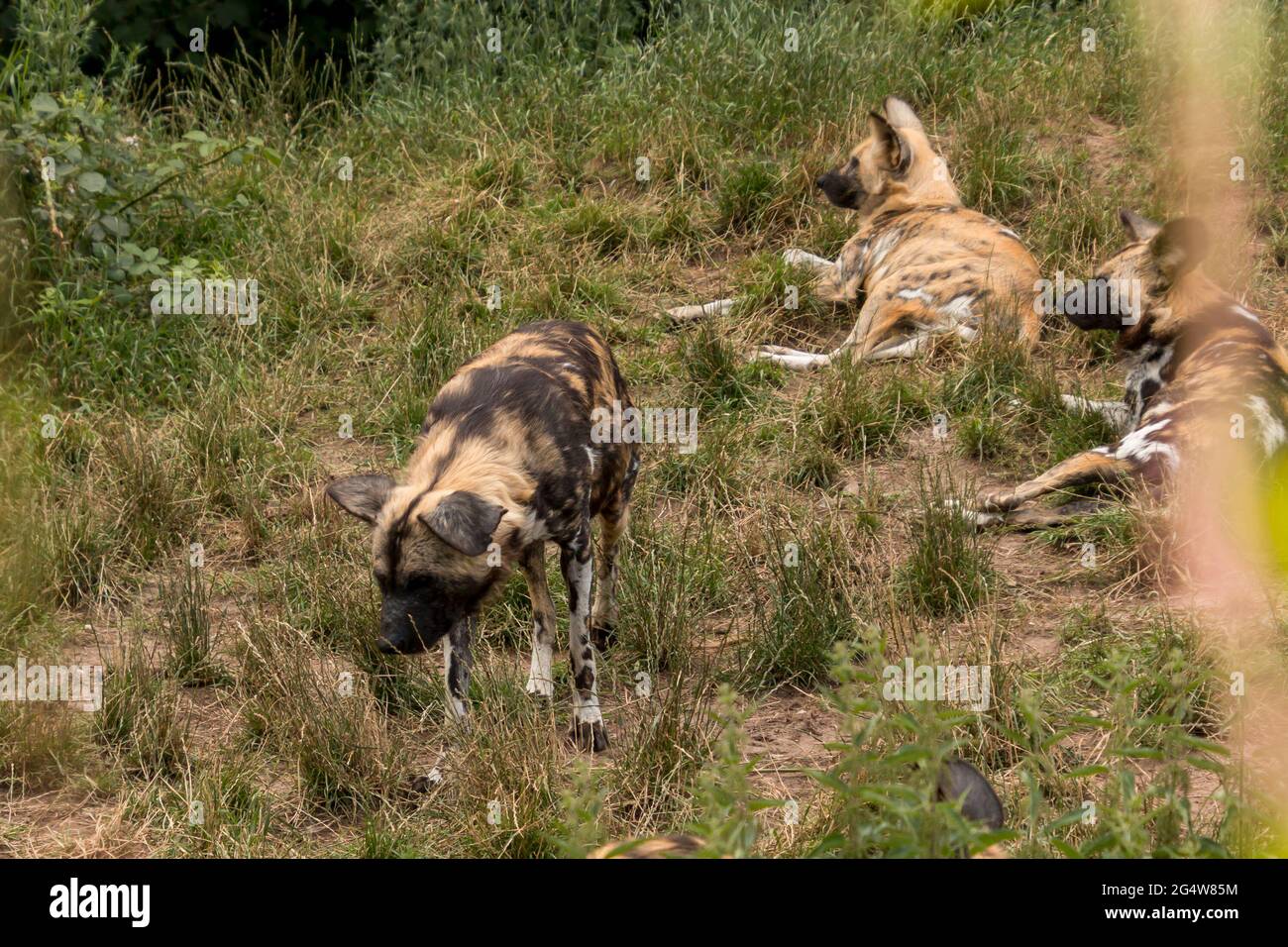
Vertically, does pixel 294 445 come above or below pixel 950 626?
above

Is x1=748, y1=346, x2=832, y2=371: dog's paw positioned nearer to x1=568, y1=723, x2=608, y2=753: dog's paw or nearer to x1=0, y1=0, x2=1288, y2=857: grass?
x1=0, y1=0, x2=1288, y2=857: grass

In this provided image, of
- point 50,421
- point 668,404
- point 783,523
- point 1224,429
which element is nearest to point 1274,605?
point 1224,429

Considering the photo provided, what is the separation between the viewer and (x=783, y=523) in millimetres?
5367

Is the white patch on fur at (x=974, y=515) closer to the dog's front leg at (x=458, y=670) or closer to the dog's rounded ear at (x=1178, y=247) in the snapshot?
the dog's rounded ear at (x=1178, y=247)

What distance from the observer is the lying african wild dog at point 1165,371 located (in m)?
5.39

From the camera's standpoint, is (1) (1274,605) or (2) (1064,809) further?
(1) (1274,605)

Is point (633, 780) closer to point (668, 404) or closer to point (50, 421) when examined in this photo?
point (668, 404)

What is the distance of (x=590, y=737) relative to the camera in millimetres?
4539

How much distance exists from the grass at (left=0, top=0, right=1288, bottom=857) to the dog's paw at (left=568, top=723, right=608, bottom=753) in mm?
56

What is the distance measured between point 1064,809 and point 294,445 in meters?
3.62

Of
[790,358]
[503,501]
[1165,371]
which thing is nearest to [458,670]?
[503,501]
